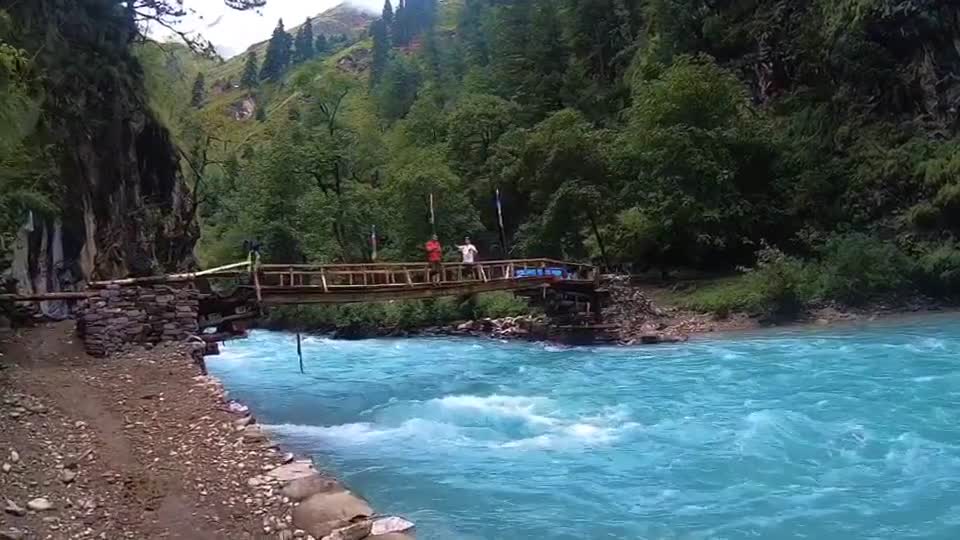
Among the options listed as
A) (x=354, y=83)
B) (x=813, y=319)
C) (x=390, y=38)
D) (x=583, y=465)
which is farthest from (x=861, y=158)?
(x=390, y=38)

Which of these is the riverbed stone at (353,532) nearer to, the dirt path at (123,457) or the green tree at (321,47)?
the dirt path at (123,457)

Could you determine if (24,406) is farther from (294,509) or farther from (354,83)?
(354,83)

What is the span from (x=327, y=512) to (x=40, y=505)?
8.87ft

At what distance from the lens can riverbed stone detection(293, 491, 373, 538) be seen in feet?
25.6

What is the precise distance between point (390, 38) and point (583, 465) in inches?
5520

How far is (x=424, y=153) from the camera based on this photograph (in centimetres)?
4741

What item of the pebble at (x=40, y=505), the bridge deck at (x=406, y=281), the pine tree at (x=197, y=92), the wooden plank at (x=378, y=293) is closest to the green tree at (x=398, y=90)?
the pine tree at (x=197, y=92)

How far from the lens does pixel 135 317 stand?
50.6ft

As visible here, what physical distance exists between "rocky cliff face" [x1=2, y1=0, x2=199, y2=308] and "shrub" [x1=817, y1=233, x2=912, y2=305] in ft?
76.5

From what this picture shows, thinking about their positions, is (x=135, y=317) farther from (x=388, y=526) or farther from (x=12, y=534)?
(x=388, y=526)

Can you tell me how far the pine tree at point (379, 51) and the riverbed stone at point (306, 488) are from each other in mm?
95743

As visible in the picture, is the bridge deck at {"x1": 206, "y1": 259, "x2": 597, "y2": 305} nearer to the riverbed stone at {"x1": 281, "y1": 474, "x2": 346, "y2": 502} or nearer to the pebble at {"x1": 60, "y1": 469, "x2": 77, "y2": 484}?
the pebble at {"x1": 60, "y1": 469, "x2": 77, "y2": 484}

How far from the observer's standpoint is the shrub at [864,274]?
27750 mm

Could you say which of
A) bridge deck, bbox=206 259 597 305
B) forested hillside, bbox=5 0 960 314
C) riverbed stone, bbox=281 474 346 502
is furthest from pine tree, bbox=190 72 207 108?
riverbed stone, bbox=281 474 346 502
